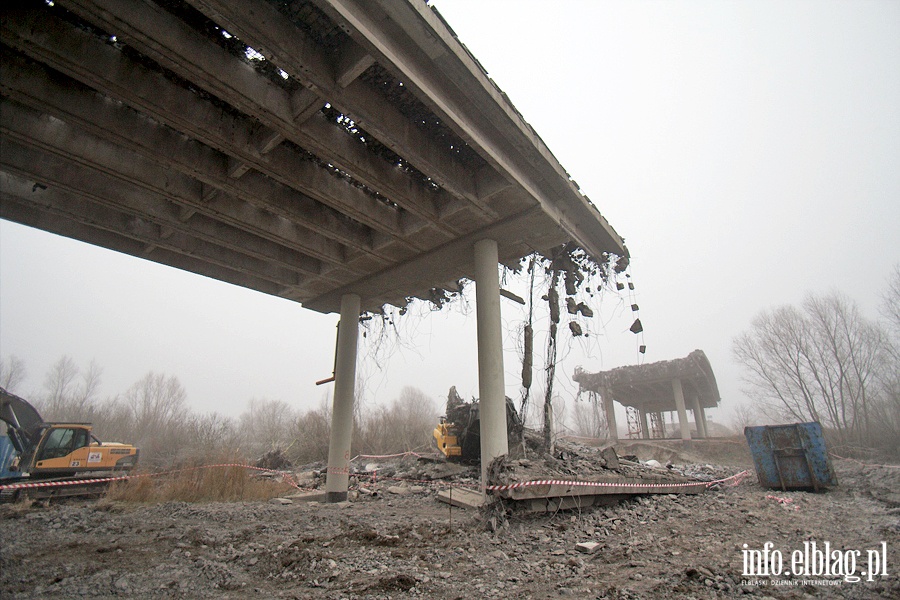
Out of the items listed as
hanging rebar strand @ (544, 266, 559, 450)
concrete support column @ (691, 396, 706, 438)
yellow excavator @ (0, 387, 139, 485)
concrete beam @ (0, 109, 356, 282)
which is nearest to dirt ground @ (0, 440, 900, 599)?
hanging rebar strand @ (544, 266, 559, 450)

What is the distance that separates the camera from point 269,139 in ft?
16.7

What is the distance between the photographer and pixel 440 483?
10.4 metres

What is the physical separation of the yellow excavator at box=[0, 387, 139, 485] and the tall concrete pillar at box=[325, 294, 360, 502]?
759 cm

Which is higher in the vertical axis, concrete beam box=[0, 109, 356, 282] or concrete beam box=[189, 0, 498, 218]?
concrete beam box=[189, 0, 498, 218]

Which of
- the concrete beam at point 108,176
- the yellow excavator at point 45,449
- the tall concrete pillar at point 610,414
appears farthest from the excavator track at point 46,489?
the tall concrete pillar at point 610,414

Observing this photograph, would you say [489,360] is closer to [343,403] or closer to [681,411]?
[343,403]

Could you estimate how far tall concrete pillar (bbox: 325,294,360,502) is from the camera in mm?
8906

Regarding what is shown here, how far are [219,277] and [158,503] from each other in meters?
4.33

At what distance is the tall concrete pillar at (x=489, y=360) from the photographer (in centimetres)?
642

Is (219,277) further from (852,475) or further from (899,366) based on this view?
(899,366)

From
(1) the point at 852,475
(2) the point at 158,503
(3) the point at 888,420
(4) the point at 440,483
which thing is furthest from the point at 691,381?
(2) the point at 158,503

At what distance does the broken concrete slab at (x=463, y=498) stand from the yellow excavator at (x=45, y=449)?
1031cm

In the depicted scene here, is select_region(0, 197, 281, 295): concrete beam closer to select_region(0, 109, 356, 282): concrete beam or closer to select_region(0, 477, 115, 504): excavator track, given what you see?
select_region(0, 109, 356, 282): concrete beam

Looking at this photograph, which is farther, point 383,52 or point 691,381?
point 691,381
